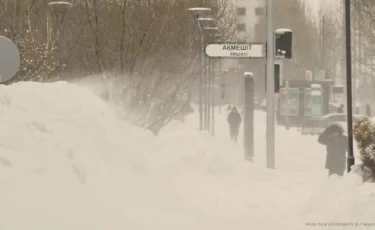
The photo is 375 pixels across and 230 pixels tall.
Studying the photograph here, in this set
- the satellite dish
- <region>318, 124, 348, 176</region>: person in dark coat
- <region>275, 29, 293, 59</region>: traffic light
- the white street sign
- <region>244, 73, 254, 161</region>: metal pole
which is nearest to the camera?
the satellite dish

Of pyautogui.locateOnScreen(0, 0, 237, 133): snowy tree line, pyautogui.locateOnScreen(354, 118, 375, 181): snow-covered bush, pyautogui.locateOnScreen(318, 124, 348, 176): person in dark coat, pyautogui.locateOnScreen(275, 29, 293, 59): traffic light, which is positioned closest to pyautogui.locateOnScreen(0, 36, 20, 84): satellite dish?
pyautogui.locateOnScreen(354, 118, 375, 181): snow-covered bush

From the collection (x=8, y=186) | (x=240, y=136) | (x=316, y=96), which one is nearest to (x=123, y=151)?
(x=8, y=186)

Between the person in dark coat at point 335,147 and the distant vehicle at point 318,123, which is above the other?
the person in dark coat at point 335,147

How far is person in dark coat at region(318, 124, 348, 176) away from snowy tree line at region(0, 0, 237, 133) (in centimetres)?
714

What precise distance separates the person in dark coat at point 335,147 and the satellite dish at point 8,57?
23.8 feet

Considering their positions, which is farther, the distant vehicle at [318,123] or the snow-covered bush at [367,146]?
the distant vehicle at [318,123]

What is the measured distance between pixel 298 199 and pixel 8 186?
591 cm

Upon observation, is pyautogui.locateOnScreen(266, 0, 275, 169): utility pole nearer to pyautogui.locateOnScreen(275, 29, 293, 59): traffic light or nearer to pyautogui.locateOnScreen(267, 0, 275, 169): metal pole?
pyautogui.locateOnScreen(267, 0, 275, 169): metal pole

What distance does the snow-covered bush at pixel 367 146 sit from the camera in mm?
9922

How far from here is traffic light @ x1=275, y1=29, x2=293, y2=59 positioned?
15.3 metres

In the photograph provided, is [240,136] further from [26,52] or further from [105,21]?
[26,52]

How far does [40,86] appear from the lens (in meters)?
11.4

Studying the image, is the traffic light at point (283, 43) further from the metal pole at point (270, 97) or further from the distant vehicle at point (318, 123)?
the distant vehicle at point (318, 123)

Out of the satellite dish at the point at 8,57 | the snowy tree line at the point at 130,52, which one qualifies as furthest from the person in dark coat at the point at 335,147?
the satellite dish at the point at 8,57
